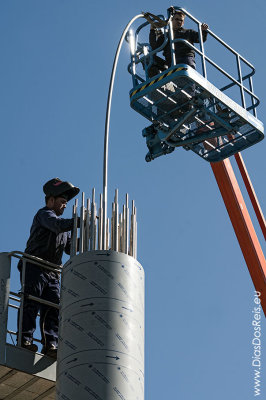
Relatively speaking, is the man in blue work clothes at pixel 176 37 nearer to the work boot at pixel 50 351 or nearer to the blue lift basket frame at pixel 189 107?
the blue lift basket frame at pixel 189 107

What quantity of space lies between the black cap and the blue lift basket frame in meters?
2.33

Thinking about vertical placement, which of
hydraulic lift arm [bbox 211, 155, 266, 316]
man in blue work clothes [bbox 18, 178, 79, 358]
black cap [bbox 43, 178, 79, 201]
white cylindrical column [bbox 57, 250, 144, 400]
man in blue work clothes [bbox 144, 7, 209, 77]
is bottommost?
white cylindrical column [bbox 57, 250, 144, 400]

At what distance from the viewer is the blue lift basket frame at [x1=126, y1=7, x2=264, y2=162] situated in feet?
54.0

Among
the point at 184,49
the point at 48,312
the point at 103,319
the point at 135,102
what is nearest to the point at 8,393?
the point at 48,312

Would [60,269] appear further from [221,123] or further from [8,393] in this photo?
[221,123]

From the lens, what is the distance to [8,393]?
14336 mm

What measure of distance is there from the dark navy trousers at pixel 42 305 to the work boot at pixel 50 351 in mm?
73

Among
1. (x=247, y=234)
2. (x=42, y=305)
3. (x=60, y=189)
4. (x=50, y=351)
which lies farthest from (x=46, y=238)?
(x=247, y=234)

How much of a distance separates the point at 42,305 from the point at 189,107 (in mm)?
4556

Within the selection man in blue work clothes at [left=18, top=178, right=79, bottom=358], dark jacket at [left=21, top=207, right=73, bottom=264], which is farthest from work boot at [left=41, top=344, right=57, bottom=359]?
dark jacket at [left=21, top=207, right=73, bottom=264]

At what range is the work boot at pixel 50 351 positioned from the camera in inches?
553

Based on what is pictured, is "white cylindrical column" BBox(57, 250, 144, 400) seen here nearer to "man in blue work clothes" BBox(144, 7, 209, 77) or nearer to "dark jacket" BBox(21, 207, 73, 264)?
"dark jacket" BBox(21, 207, 73, 264)

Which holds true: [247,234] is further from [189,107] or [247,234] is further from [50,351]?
[50,351]

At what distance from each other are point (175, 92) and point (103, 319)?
5.05 meters
